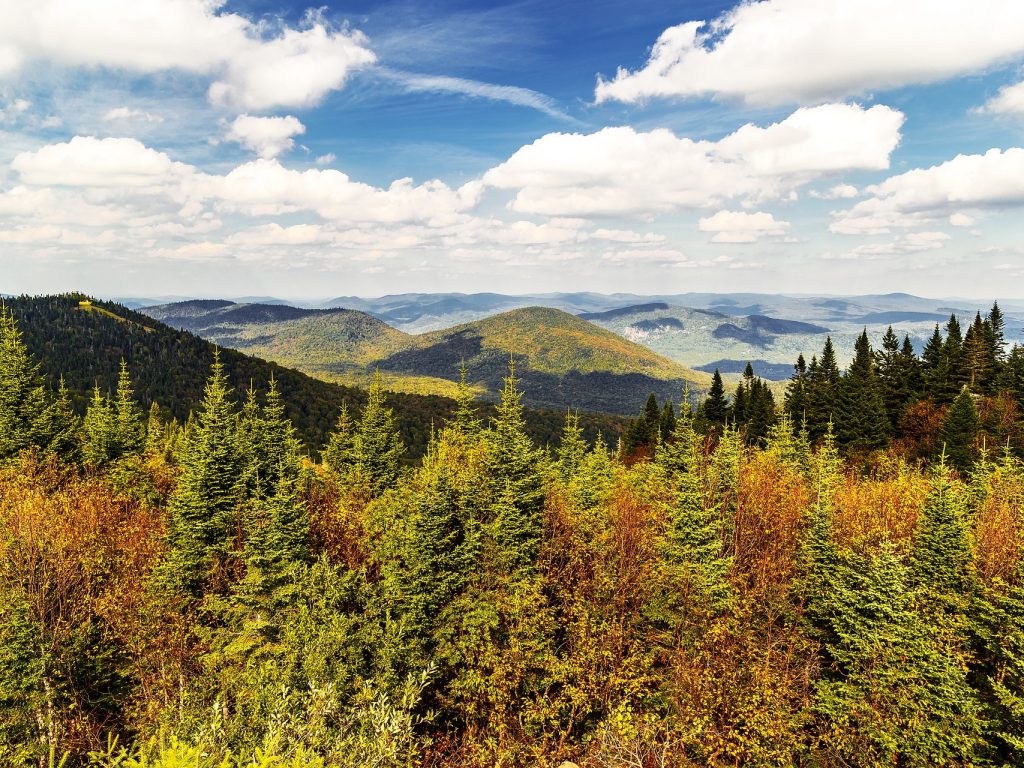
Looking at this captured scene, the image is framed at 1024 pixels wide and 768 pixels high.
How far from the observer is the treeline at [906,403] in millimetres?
66812

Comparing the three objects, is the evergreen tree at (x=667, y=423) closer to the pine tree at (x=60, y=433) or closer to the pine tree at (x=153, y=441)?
the pine tree at (x=153, y=441)

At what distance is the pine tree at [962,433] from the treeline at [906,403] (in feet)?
0.31

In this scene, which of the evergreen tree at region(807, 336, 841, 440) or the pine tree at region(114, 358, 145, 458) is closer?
the pine tree at region(114, 358, 145, 458)

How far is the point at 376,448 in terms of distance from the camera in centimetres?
5459

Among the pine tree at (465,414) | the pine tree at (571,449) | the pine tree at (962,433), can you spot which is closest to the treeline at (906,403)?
the pine tree at (962,433)

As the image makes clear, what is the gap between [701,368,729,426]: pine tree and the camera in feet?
325

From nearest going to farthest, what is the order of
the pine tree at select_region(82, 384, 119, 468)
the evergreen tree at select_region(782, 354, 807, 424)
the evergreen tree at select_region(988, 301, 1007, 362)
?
the pine tree at select_region(82, 384, 119, 468) < the evergreen tree at select_region(988, 301, 1007, 362) < the evergreen tree at select_region(782, 354, 807, 424)

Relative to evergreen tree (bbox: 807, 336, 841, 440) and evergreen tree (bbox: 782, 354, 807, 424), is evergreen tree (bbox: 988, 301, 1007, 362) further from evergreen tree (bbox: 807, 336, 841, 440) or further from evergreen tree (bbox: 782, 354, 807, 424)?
evergreen tree (bbox: 782, 354, 807, 424)

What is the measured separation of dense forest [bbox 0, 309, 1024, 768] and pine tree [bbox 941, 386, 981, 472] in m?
26.9

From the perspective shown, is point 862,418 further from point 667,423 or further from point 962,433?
point 667,423

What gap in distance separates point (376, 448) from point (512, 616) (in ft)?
97.6

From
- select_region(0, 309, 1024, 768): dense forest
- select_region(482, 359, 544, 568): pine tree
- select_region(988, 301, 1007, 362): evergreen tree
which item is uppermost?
select_region(988, 301, 1007, 362): evergreen tree

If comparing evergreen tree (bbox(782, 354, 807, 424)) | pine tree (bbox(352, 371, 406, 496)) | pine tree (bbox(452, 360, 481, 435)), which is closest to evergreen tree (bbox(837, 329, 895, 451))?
evergreen tree (bbox(782, 354, 807, 424))

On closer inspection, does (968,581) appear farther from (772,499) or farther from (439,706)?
(439,706)
